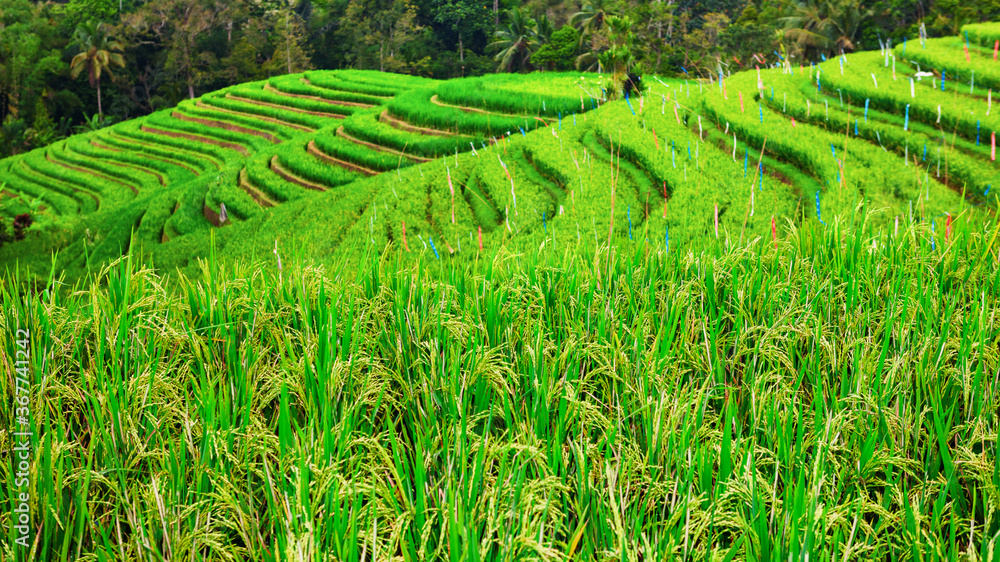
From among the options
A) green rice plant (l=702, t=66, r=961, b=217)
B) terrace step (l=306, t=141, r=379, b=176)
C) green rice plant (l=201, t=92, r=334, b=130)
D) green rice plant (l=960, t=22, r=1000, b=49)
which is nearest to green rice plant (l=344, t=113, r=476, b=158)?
terrace step (l=306, t=141, r=379, b=176)

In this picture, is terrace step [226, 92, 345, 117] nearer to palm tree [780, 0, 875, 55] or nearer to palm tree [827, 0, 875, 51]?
palm tree [780, 0, 875, 55]

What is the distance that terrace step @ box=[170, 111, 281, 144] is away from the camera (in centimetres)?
2091

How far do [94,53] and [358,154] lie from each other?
943 inches

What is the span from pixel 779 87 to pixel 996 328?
409 inches

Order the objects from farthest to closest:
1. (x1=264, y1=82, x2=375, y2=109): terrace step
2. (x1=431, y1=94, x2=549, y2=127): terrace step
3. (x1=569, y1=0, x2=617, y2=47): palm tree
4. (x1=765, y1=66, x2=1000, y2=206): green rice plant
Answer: (x1=569, y1=0, x2=617, y2=47): palm tree → (x1=264, y1=82, x2=375, y2=109): terrace step → (x1=431, y1=94, x2=549, y2=127): terrace step → (x1=765, y1=66, x2=1000, y2=206): green rice plant

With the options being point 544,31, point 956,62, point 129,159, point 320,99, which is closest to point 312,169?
point 320,99

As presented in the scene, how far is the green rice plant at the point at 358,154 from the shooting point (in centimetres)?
1373

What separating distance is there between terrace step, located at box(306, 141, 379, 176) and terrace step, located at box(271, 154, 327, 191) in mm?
772

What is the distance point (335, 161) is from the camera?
14789mm

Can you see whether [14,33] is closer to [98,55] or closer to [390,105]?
[98,55]

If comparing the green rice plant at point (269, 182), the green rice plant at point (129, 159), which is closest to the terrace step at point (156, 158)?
the green rice plant at point (129, 159)

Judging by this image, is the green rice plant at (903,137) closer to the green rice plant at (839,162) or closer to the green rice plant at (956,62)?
the green rice plant at (839,162)

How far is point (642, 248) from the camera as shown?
305cm

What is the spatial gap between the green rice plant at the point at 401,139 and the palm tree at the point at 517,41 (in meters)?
15.9
